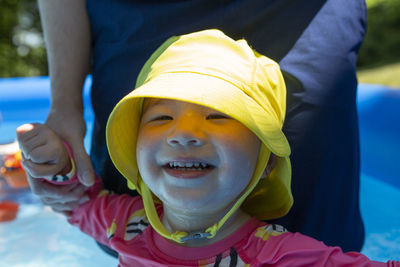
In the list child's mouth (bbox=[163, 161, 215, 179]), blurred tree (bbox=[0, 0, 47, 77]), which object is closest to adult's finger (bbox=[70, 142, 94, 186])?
child's mouth (bbox=[163, 161, 215, 179])

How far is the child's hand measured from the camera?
115 centimetres

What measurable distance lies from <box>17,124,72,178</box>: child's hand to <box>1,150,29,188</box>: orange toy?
1.07 meters

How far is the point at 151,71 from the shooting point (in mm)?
1050

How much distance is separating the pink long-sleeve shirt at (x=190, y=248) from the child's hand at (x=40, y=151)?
193 millimetres

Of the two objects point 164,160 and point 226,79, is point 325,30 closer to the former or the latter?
point 226,79


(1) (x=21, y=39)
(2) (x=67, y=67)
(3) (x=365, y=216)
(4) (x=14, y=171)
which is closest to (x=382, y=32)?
(3) (x=365, y=216)

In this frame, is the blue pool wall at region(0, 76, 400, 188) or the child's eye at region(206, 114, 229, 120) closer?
the child's eye at region(206, 114, 229, 120)

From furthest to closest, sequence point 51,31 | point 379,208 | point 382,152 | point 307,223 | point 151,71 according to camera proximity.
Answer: point 382,152 < point 379,208 < point 51,31 < point 307,223 < point 151,71

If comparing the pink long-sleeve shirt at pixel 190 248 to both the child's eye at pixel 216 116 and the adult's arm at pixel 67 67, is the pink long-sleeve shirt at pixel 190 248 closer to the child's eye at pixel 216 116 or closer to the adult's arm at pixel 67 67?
the adult's arm at pixel 67 67

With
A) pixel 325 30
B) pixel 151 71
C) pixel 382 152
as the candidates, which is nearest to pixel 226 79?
pixel 151 71

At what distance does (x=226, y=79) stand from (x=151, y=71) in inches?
8.1

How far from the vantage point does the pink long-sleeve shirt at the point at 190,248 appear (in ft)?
3.18

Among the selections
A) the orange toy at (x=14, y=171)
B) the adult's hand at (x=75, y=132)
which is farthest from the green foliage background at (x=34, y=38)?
the adult's hand at (x=75, y=132)

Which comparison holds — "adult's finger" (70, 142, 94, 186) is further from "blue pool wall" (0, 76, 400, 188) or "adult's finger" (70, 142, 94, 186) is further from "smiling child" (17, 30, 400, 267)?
"blue pool wall" (0, 76, 400, 188)
